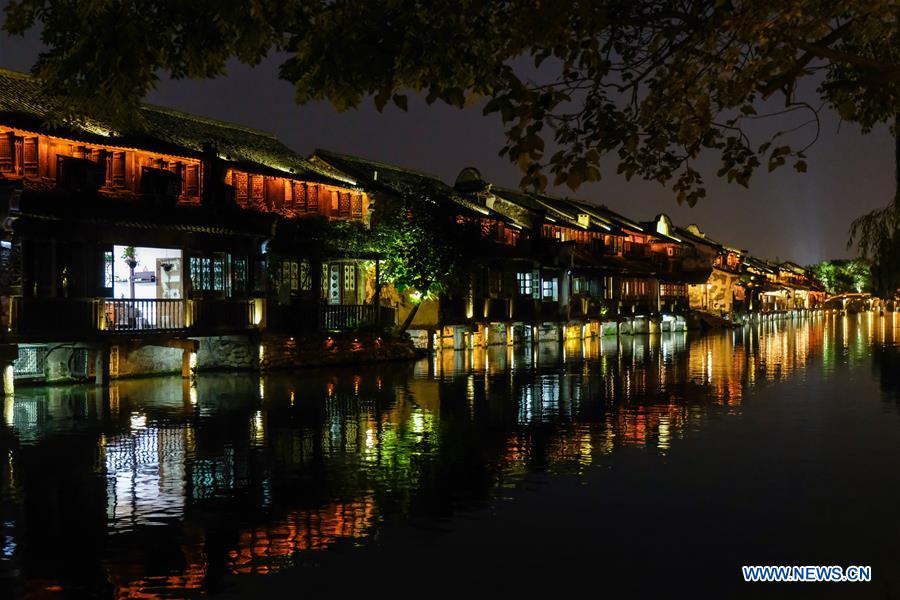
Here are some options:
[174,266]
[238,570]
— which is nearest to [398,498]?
[238,570]

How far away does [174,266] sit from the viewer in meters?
30.4

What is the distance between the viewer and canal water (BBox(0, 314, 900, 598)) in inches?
385

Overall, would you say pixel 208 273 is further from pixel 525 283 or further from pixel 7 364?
pixel 525 283

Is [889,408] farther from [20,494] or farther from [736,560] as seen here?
[20,494]

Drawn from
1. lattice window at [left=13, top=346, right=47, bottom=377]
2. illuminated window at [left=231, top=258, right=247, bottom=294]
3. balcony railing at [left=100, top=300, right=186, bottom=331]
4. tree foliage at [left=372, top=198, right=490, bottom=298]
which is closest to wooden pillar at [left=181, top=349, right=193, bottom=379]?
balcony railing at [left=100, top=300, right=186, bottom=331]

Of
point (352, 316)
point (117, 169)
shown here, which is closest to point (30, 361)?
point (117, 169)

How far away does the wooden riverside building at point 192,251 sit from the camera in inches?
1017

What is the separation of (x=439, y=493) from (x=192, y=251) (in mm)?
19729

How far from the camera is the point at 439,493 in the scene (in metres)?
13.4

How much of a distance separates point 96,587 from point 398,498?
4.81 m

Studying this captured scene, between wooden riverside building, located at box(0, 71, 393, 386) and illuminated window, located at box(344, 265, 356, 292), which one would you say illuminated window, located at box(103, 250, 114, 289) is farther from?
illuminated window, located at box(344, 265, 356, 292)

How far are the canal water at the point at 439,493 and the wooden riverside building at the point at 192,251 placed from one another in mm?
2760

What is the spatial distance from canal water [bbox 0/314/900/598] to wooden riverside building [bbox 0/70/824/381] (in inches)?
109

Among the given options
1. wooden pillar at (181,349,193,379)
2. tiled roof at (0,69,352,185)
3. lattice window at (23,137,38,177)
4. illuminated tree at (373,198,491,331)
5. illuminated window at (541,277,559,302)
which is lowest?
wooden pillar at (181,349,193,379)
